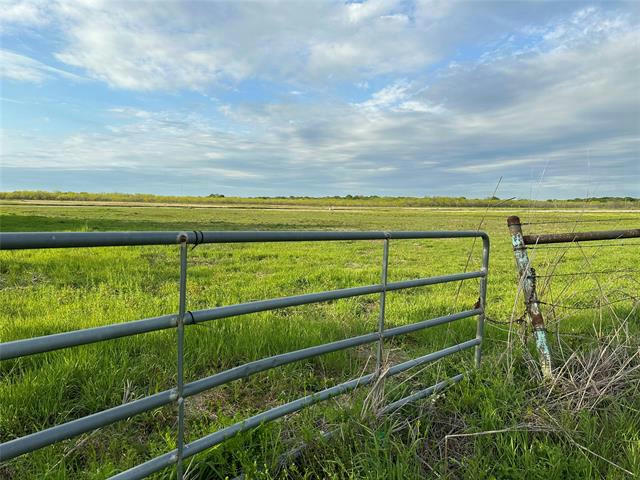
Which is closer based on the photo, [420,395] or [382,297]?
[382,297]

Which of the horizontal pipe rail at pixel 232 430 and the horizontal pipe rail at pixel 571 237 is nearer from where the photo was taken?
→ the horizontal pipe rail at pixel 232 430

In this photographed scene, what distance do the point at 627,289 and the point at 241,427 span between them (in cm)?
810

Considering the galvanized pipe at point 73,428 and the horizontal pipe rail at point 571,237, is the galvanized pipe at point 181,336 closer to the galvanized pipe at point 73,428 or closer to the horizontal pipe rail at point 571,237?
the galvanized pipe at point 73,428

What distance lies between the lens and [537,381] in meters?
3.34

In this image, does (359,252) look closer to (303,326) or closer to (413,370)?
(303,326)

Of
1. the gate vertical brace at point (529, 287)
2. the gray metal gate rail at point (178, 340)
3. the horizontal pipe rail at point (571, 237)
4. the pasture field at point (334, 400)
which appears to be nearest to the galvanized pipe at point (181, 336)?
the gray metal gate rail at point (178, 340)

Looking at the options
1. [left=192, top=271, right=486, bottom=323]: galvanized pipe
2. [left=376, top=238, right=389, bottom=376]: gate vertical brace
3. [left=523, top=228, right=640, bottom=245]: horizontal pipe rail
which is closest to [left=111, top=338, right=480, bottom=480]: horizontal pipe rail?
[left=376, top=238, right=389, bottom=376]: gate vertical brace

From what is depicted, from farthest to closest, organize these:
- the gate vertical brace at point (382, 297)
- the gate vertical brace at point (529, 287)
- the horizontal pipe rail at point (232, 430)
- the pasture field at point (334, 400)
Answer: the gate vertical brace at point (529, 287)
the gate vertical brace at point (382, 297)
the pasture field at point (334, 400)
the horizontal pipe rail at point (232, 430)

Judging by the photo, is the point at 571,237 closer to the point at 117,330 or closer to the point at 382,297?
the point at 382,297

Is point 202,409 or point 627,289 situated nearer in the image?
point 202,409

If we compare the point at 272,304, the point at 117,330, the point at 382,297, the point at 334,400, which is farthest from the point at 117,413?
the point at 382,297

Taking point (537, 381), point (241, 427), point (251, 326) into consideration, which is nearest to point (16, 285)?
point (251, 326)

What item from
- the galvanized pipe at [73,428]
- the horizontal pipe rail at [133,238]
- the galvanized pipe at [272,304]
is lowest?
the galvanized pipe at [73,428]

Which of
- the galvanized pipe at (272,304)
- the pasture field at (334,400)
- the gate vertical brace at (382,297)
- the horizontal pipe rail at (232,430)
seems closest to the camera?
the horizontal pipe rail at (232,430)
